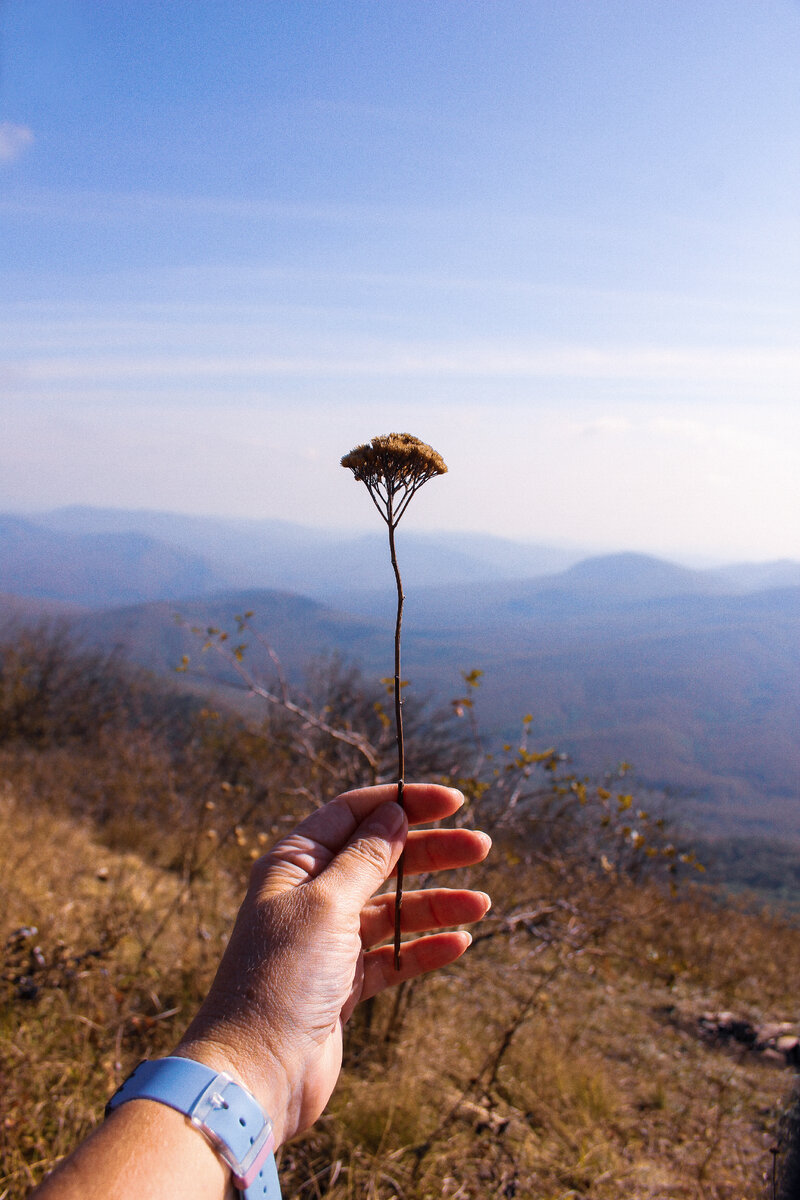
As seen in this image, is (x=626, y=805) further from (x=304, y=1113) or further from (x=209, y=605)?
(x=209, y=605)

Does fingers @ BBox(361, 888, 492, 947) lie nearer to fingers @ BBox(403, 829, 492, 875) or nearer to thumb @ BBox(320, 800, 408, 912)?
fingers @ BBox(403, 829, 492, 875)

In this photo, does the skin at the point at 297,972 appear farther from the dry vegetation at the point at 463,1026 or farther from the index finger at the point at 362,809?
the dry vegetation at the point at 463,1026

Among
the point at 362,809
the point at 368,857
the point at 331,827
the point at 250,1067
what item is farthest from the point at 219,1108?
the point at 362,809

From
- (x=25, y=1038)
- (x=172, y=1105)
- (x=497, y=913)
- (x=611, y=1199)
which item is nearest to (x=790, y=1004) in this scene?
(x=497, y=913)

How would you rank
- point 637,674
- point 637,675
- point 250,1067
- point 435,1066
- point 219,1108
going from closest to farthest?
1. point 219,1108
2. point 250,1067
3. point 435,1066
4. point 637,675
5. point 637,674

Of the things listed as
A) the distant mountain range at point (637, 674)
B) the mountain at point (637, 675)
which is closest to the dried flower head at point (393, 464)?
the mountain at point (637, 675)

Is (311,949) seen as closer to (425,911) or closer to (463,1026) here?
(425,911)
